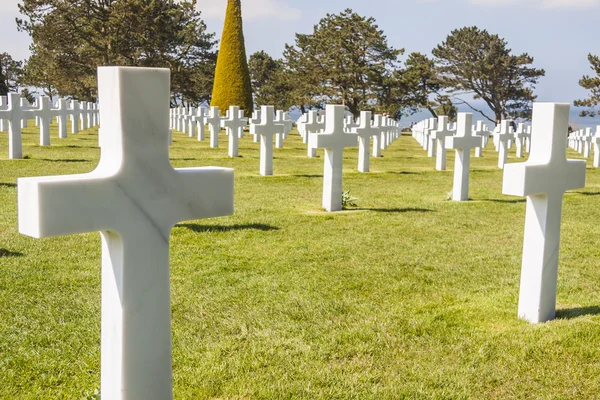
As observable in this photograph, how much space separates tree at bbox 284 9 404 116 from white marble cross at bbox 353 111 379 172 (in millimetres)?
29451

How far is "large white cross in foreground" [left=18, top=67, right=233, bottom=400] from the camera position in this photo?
7.48 feet

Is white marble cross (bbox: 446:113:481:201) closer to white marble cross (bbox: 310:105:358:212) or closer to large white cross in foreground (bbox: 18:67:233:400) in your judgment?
white marble cross (bbox: 310:105:358:212)

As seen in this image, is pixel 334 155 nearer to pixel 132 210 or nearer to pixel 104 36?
pixel 132 210

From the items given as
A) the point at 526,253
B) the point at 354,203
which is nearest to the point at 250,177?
the point at 354,203

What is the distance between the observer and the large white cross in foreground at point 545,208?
432 centimetres

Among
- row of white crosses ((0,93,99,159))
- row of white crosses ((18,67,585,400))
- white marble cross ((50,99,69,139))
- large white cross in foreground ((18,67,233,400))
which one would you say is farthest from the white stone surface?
large white cross in foreground ((18,67,233,400))

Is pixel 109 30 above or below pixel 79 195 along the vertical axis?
above

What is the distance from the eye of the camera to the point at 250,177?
13070 millimetres

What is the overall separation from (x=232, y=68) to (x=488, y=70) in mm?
20819

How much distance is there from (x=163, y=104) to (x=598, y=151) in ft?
58.6

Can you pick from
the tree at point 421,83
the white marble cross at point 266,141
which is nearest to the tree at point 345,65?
the tree at point 421,83

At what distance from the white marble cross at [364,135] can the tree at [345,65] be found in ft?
96.6

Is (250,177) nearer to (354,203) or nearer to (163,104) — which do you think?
(354,203)

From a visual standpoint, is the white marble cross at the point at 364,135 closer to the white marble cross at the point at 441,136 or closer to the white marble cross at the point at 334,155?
the white marble cross at the point at 441,136
